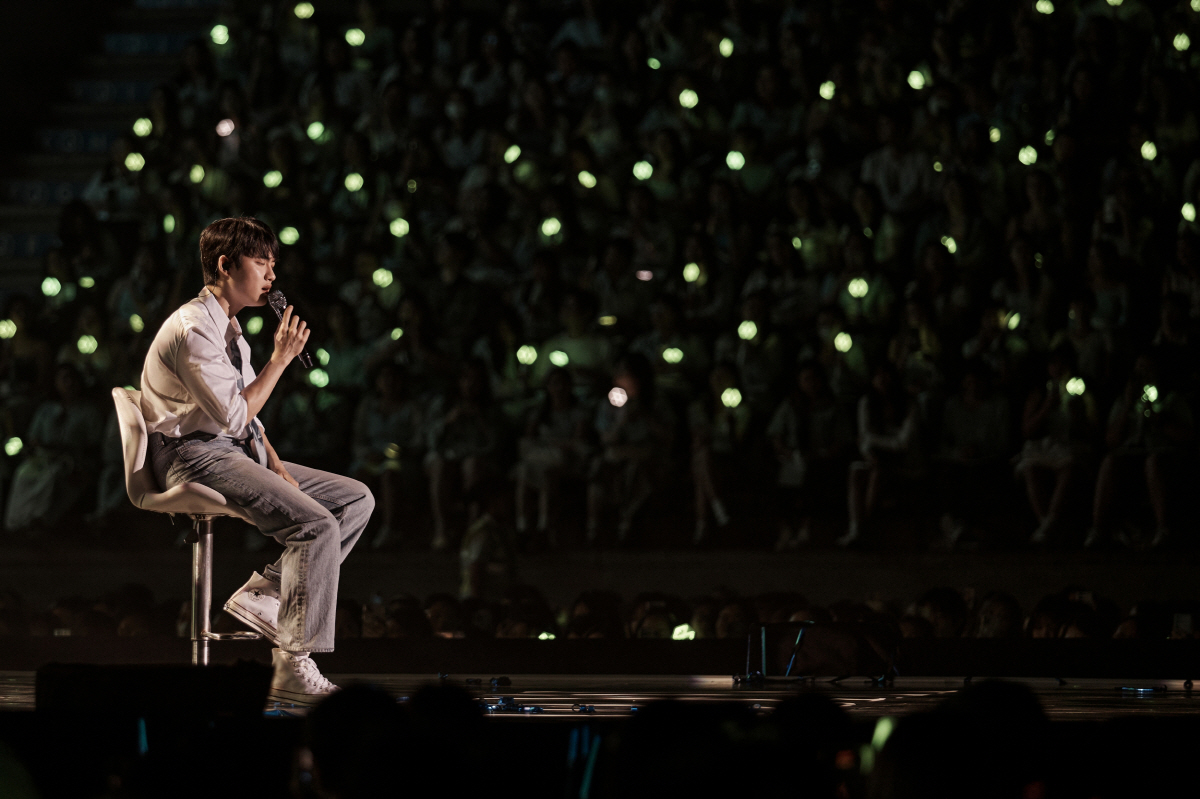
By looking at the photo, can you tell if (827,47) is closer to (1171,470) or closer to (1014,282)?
(1014,282)

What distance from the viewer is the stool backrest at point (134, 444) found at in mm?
3889

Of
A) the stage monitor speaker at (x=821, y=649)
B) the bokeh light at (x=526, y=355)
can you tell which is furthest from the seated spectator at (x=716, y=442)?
the stage monitor speaker at (x=821, y=649)

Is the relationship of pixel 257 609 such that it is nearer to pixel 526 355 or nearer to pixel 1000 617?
pixel 1000 617

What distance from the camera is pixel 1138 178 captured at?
732 centimetres

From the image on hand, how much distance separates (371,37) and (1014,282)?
4.66 meters

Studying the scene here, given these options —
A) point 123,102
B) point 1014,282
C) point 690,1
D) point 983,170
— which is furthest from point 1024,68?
point 123,102

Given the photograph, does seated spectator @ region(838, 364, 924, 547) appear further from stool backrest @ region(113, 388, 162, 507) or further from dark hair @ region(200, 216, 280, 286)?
stool backrest @ region(113, 388, 162, 507)

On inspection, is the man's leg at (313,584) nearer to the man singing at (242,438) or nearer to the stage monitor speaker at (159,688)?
the man singing at (242,438)

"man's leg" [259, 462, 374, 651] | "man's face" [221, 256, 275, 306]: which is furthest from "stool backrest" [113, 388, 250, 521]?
"man's face" [221, 256, 275, 306]

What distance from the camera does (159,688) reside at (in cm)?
303

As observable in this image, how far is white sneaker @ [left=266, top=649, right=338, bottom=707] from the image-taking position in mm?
3912

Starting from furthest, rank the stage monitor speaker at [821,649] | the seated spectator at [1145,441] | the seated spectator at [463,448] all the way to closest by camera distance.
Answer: the seated spectator at [463,448] < the seated spectator at [1145,441] < the stage monitor speaker at [821,649]

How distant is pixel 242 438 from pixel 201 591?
0.43 metres

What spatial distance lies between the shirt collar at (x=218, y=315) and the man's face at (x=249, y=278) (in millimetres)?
50
